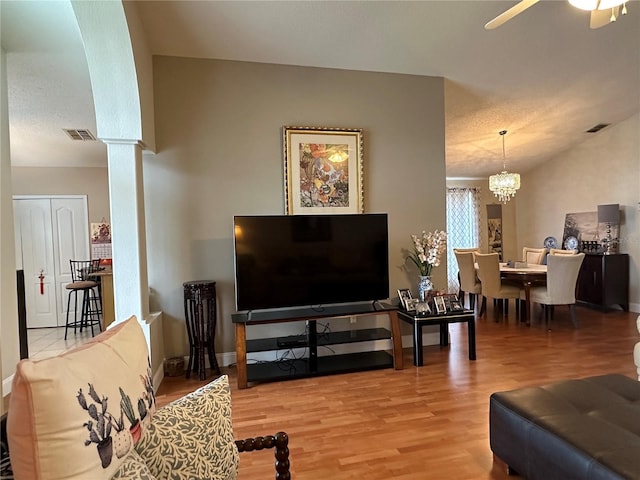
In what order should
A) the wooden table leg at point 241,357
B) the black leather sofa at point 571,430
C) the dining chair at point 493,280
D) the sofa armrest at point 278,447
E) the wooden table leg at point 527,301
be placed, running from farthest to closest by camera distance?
the dining chair at point 493,280 < the wooden table leg at point 527,301 < the wooden table leg at point 241,357 < the black leather sofa at point 571,430 < the sofa armrest at point 278,447

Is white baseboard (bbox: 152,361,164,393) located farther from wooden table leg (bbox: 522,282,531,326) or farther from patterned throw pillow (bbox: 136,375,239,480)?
wooden table leg (bbox: 522,282,531,326)

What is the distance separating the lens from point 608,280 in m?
5.76

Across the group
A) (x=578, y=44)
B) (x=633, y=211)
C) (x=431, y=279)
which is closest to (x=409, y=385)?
(x=431, y=279)

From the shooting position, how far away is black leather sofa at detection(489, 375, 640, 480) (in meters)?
1.52

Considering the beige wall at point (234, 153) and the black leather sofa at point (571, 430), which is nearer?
the black leather sofa at point (571, 430)

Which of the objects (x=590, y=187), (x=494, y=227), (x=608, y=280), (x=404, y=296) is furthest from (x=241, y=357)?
(x=494, y=227)

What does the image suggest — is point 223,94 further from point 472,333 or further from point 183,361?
point 472,333

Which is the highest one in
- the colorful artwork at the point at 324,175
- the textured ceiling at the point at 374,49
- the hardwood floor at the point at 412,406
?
the textured ceiling at the point at 374,49

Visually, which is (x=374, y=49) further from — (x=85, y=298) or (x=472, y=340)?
(x=85, y=298)

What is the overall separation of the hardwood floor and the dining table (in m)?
0.58

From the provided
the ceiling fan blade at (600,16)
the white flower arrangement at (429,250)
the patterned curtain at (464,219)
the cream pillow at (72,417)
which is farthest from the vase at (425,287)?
the patterned curtain at (464,219)

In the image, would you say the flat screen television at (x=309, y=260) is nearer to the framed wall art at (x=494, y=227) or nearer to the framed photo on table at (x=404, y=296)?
the framed photo on table at (x=404, y=296)

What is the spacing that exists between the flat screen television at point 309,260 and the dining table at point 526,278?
2551 millimetres

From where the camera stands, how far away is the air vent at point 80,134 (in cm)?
465
